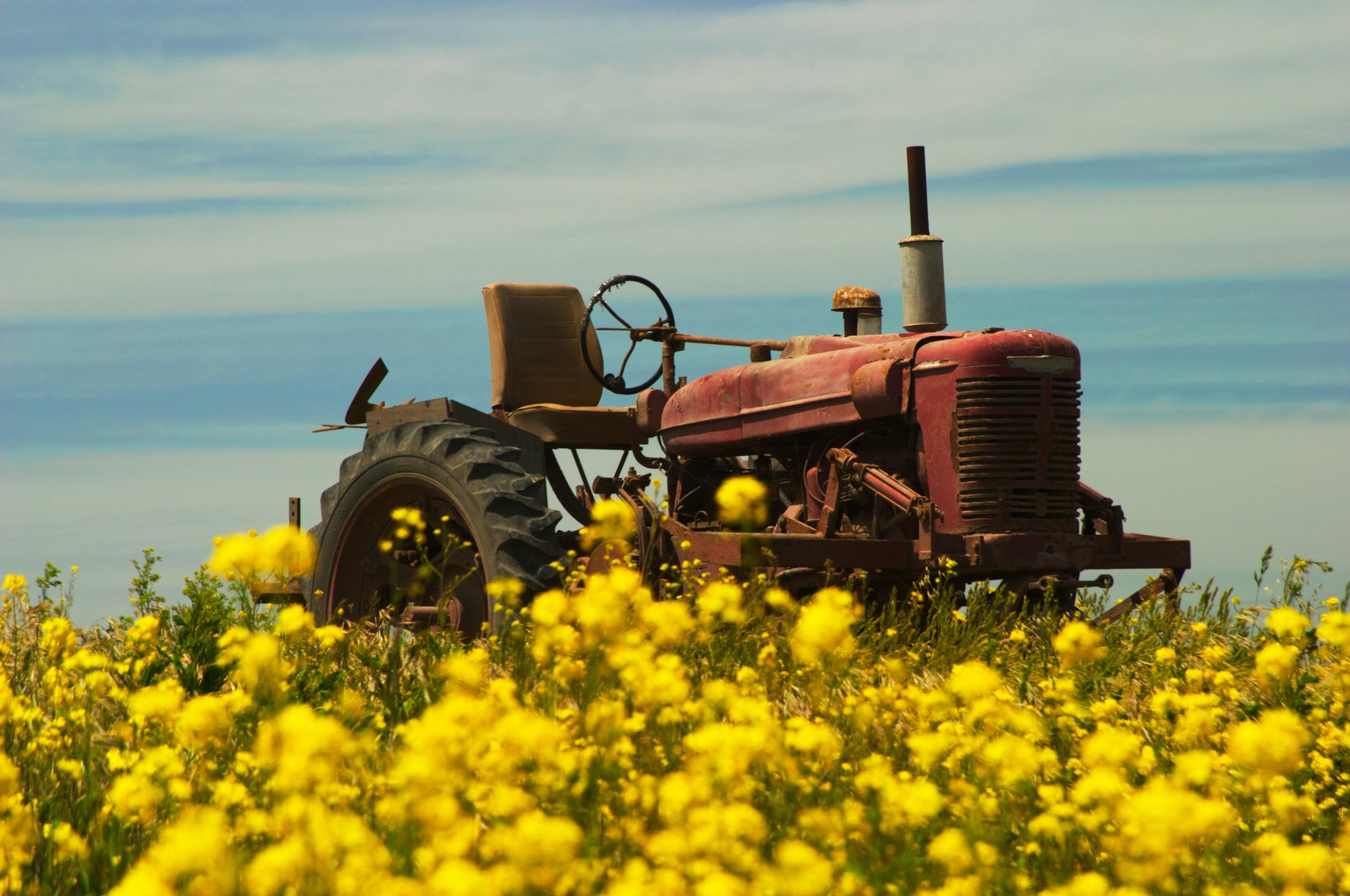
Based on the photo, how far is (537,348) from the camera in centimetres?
874

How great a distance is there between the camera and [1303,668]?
18.1 ft

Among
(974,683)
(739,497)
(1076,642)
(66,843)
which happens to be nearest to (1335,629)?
(1076,642)

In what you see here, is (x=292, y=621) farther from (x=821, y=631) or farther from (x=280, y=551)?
(x=821, y=631)

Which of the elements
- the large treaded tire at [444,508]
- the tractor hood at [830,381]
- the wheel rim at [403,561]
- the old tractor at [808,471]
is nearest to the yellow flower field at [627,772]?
the old tractor at [808,471]

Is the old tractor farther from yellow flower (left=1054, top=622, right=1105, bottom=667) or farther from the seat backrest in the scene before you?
yellow flower (left=1054, top=622, right=1105, bottom=667)

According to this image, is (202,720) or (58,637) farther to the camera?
(58,637)

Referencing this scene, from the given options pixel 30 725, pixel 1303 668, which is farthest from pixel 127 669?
pixel 1303 668

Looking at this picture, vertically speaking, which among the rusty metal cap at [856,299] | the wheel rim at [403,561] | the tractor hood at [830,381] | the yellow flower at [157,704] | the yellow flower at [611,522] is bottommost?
the wheel rim at [403,561]

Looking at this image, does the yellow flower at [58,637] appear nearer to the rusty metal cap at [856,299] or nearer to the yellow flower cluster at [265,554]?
the yellow flower cluster at [265,554]

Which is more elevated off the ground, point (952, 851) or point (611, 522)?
point (611, 522)

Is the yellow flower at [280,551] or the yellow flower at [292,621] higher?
the yellow flower at [280,551]

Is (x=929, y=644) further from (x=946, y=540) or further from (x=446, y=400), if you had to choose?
(x=446, y=400)

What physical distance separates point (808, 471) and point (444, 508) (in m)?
2.01

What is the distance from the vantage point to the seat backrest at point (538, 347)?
860cm
